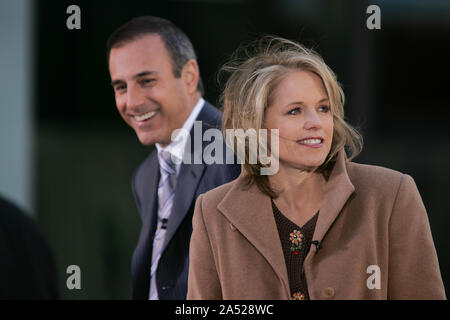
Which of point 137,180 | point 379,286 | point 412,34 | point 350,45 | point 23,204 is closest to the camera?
point 379,286

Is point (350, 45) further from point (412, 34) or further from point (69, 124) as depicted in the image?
point (69, 124)

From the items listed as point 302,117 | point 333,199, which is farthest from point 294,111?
point 333,199

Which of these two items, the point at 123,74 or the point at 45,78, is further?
the point at 45,78

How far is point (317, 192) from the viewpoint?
1.94 meters

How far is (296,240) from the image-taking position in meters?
1.90

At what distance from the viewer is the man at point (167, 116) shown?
6.82 feet

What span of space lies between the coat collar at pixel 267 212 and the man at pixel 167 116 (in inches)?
4.1

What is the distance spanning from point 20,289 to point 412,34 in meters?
1.97

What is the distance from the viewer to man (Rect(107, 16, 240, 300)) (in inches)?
81.9

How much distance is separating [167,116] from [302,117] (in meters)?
0.46

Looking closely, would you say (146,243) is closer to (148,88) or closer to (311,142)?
(148,88)

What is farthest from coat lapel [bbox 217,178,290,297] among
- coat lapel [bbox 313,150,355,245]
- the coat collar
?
coat lapel [bbox 313,150,355,245]

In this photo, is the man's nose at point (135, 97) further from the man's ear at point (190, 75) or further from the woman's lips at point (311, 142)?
the woman's lips at point (311, 142)
